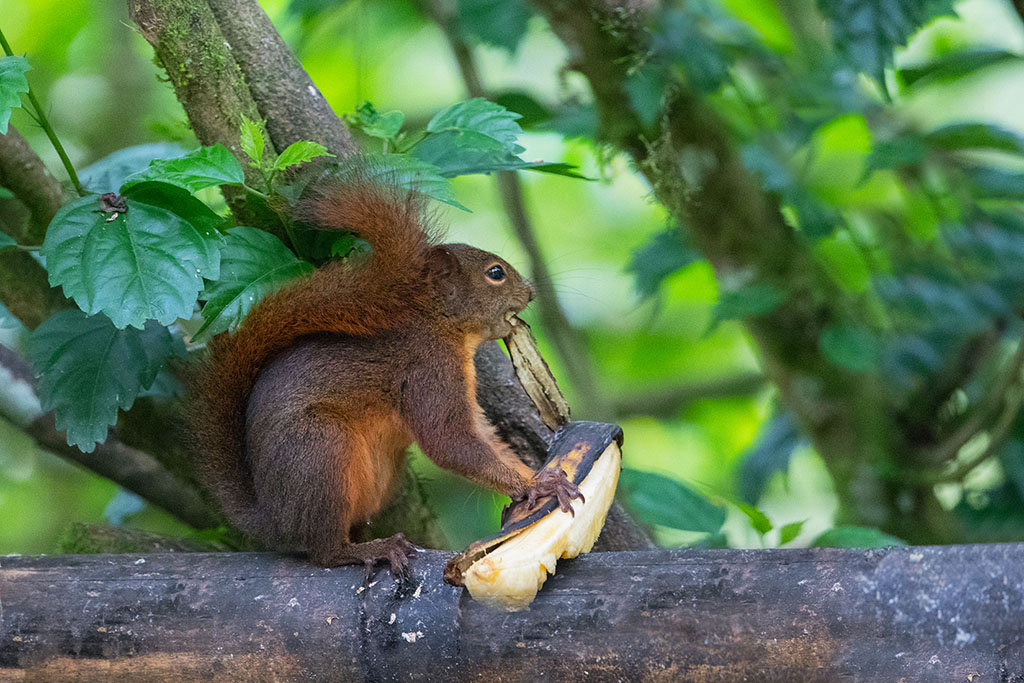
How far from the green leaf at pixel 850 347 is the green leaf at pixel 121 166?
164 cm

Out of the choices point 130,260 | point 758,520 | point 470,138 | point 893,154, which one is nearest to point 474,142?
point 470,138

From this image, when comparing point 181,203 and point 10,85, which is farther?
point 181,203

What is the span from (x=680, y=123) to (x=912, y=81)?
0.64 m

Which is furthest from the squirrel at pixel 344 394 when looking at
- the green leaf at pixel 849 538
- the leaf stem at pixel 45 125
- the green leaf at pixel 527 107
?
the green leaf at pixel 527 107

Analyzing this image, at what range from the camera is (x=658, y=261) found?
103 inches

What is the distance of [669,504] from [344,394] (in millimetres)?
769

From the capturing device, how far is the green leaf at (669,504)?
1.93m

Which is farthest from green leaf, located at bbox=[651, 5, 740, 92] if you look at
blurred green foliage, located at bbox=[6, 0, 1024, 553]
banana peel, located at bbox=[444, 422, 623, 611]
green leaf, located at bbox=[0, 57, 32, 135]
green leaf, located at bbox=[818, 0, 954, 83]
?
green leaf, located at bbox=[0, 57, 32, 135]

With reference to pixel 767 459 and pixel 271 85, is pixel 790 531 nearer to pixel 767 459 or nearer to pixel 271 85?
pixel 767 459

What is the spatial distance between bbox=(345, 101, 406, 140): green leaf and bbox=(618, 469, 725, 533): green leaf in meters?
0.82

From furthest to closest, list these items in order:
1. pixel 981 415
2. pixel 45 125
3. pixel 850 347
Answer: pixel 981 415 < pixel 850 347 < pixel 45 125

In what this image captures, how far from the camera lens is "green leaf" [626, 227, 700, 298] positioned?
8.47 feet

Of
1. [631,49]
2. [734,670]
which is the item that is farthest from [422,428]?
[631,49]

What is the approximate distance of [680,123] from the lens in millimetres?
2555
